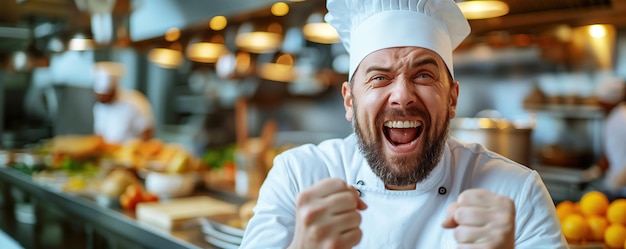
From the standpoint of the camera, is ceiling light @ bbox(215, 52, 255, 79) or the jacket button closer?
the jacket button

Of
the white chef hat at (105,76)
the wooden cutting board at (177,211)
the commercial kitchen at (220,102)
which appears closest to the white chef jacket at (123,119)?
the white chef hat at (105,76)

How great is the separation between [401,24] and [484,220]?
0.60 m

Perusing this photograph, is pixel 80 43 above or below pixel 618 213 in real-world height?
above

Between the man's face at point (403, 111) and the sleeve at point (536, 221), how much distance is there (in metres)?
0.24

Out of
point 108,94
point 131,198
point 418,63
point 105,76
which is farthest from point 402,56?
point 108,94

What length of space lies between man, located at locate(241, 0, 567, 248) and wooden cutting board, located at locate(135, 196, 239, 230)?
2.71 ft

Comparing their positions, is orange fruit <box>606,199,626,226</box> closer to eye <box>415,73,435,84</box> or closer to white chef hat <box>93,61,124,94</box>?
eye <box>415,73,435,84</box>

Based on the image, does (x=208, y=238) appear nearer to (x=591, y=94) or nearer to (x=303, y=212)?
(x=303, y=212)

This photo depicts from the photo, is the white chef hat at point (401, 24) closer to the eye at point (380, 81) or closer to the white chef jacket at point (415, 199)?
the eye at point (380, 81)

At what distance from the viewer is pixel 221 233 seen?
2104 mm

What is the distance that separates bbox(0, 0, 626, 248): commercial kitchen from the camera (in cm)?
278

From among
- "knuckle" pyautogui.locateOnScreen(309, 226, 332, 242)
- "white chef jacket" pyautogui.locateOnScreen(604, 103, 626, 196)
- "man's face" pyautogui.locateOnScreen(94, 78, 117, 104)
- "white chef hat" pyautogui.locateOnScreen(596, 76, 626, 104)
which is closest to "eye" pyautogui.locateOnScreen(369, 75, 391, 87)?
"knuckle" pyautogui.locateOnScreen(309, 226, 332, 242)

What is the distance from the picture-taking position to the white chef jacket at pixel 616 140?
15.6 feet

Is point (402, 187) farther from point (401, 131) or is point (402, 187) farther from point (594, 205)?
point (594, 205)
